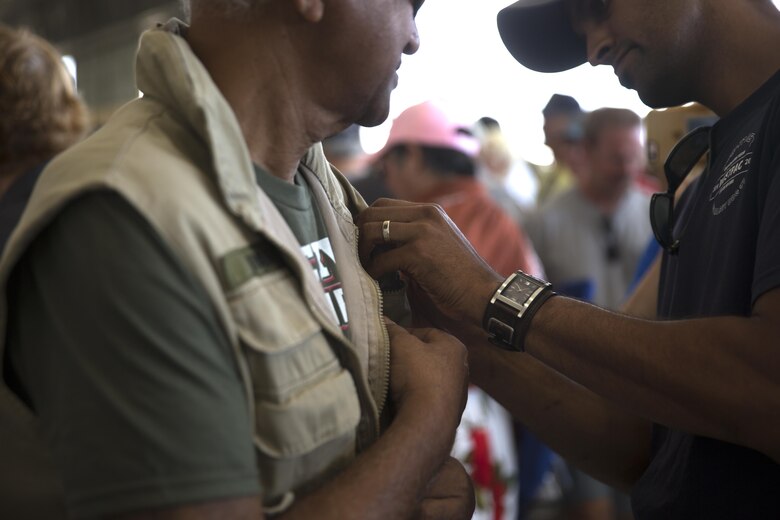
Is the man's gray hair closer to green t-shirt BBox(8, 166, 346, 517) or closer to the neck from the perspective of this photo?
the neck

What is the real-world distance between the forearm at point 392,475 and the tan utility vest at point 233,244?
5cm

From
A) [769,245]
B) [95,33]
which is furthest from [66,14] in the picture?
[769,245]

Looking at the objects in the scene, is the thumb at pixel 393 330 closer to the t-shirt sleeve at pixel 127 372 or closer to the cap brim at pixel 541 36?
the t-shirt sleeve at pixel 127 372

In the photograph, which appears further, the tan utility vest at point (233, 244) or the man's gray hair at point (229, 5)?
the man's gray hair at point (229, 5)

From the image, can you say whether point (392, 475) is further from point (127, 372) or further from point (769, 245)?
point (769, 245)

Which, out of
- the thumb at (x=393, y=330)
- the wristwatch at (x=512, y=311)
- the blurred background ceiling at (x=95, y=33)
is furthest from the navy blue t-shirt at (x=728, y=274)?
the blurred background ceiling at (x=95, y=33)

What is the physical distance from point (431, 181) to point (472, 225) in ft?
1.06

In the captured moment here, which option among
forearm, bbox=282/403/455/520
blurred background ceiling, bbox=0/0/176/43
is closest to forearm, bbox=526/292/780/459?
forearm, bbox=282/403/455/520

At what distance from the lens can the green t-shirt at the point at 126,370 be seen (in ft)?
3.04

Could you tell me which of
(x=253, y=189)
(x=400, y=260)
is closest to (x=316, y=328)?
(x=253, y=189)

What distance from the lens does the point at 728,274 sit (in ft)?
4.84

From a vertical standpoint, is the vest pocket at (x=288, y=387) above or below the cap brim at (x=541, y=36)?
below

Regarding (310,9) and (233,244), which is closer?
(233,244)

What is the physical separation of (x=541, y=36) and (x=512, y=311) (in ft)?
2.52
